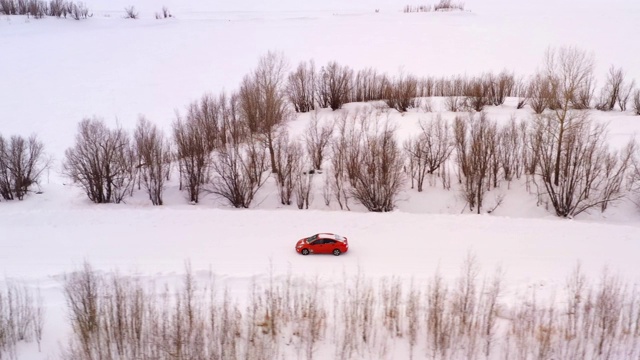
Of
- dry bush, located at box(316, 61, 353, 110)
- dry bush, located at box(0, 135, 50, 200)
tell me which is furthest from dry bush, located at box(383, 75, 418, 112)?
dry bush, located at box(0, 135, 50, 200)

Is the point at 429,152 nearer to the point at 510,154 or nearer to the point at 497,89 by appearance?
the point at 510,154

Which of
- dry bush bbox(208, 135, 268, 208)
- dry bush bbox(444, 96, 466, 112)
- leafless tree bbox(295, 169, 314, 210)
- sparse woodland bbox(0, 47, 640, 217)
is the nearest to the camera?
sparse woodland bbox(0, 47, 640, 217)

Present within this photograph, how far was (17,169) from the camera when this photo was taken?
26.5 meters

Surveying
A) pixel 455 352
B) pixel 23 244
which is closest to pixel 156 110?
pixel 23 244

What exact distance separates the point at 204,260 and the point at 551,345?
1343cm

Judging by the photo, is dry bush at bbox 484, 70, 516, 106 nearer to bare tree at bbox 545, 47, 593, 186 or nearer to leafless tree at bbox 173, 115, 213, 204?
A: bare tree at bbox 545, 47, 593, 186

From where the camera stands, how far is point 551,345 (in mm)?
11375

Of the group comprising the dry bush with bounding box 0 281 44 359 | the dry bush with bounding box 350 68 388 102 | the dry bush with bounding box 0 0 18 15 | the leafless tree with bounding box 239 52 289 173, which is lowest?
the dry bush with bounding box 0 281 44 359

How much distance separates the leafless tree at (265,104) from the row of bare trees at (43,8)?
6378 centimetres

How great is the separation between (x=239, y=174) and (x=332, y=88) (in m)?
17.3

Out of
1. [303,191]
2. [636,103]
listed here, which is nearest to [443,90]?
[636,103]

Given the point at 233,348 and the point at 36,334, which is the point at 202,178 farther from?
the point at 233,348

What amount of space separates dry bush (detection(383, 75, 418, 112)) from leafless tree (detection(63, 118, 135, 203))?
22.8m

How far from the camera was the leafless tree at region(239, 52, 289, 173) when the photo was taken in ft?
90.3
